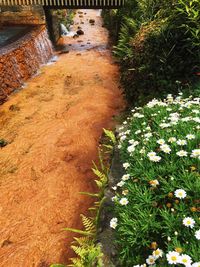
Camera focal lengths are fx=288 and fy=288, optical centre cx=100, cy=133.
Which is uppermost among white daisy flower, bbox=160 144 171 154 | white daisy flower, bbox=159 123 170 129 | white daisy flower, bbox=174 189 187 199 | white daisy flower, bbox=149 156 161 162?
white daisy flower, bbox=160 144 171 154

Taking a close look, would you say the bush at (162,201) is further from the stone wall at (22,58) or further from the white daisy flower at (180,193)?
the stone wall at (22,58)

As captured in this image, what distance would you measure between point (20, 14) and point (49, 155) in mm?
9419

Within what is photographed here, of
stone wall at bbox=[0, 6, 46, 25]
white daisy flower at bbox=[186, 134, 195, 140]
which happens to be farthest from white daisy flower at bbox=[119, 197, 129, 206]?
stone wall at bbox=[0, 6, 46, 25]

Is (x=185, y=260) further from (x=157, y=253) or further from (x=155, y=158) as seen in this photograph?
(x=155, y=158)

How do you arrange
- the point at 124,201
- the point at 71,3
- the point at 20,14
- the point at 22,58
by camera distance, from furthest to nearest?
the point at 20,14, the point at 71,3, the point at 22,58, the point at 124,201

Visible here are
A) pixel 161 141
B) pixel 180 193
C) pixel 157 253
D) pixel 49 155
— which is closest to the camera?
pixel 157 253

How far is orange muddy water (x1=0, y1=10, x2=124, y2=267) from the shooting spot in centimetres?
478

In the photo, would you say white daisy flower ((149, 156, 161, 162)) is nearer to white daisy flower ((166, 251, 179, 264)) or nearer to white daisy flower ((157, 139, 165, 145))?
white daisy flower ((157, 139, 165, 145))

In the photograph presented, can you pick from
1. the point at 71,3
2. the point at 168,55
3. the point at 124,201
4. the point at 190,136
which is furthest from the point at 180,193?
the point at 71,3

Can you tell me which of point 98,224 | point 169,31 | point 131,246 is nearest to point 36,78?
point 169,31

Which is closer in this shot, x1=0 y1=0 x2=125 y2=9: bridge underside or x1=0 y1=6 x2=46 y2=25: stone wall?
x1=0 y1=0 x2=125 y2=9: bridge underside

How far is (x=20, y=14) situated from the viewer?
1348cm

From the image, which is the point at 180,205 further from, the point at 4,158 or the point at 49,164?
the point at 4,158

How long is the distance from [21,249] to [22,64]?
7.61 m
